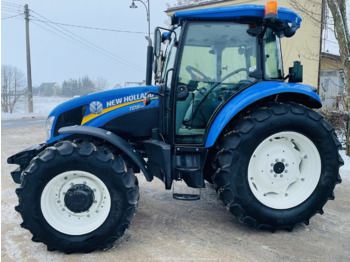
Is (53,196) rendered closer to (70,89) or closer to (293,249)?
(293,249)

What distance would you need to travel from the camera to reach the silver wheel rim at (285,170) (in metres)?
3.05

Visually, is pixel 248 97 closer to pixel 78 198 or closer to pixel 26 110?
pixel 78 198

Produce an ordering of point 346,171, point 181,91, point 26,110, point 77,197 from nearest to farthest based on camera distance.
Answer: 1. point 77,197
2. point 181,91
3. point 346,171
4. point 26,110

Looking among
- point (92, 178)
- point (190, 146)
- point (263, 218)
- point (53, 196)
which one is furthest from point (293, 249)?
point (53, 196)

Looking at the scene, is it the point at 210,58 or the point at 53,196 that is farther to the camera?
the point at 210,58

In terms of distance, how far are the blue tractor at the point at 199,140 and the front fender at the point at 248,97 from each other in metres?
0.01

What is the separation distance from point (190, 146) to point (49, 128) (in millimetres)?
1602

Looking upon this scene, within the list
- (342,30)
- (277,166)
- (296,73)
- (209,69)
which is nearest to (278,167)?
(277,166)

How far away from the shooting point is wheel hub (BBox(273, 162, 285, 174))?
3.06 metres

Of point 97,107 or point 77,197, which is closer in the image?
point 77,197

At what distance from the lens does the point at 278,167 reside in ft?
10.1

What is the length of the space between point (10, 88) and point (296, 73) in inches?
1285

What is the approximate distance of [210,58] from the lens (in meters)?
3.09

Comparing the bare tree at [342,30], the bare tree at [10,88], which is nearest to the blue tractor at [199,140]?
the bare tree at [342,30]
